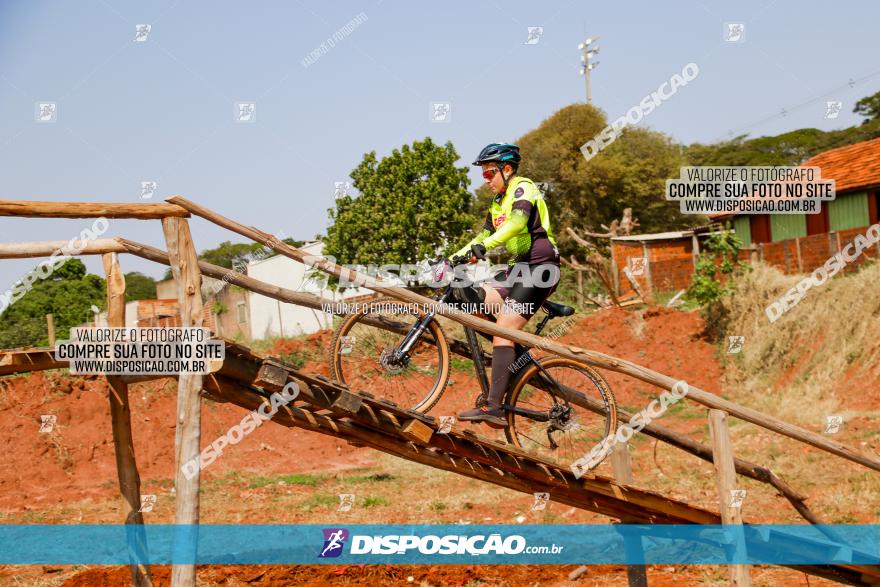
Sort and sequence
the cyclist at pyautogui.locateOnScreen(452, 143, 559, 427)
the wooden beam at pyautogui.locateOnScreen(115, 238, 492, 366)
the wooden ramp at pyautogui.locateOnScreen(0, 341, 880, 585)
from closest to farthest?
1. the wooden ramp at pyautogui.locateOnScreen(0, 341, 880, 585)
2. the wooden beam at pyautogui.locateOnScreen(115, 238, 492, 366)
3. the cyclist at pyautogui.locateOnScreen(452, 143, 559, 427)

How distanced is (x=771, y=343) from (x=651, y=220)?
23.9m

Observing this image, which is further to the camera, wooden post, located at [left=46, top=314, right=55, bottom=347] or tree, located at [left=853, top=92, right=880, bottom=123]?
tree, located at [left=853, top=92, right=880, bottom=123]

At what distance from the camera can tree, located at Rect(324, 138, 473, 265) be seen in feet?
94.5

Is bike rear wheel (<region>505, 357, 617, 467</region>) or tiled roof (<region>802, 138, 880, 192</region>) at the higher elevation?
tiled roof (<region>802, 138, 880, 192</region>)

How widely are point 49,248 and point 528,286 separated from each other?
141 inches

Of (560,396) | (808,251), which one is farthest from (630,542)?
(808,251)

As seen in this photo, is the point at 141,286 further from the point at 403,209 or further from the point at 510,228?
the point at 510,228

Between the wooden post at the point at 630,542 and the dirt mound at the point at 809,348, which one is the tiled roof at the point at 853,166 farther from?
the wooden post at the point at 630,542

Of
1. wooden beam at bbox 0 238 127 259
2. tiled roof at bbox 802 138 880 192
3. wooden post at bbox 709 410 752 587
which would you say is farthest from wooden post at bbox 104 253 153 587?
tiled roof at bbox 802 138 880 192

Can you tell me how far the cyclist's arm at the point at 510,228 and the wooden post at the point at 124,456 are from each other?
2.86 meters

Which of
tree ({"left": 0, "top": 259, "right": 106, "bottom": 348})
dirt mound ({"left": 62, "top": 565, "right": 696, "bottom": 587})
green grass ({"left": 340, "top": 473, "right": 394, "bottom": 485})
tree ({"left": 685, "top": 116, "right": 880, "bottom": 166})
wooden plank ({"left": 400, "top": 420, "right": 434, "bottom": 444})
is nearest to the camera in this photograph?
wooden plank ({"left": 400, "top": 420, "right": 434, "bottom": 444})

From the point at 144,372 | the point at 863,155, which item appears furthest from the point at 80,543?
the point at 863,155

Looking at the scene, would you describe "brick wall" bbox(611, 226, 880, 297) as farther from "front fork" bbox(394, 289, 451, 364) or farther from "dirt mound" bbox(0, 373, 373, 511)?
"front fork" bbox(394, 289, 451, 364)

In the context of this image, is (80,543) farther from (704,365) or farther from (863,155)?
(863,155)
